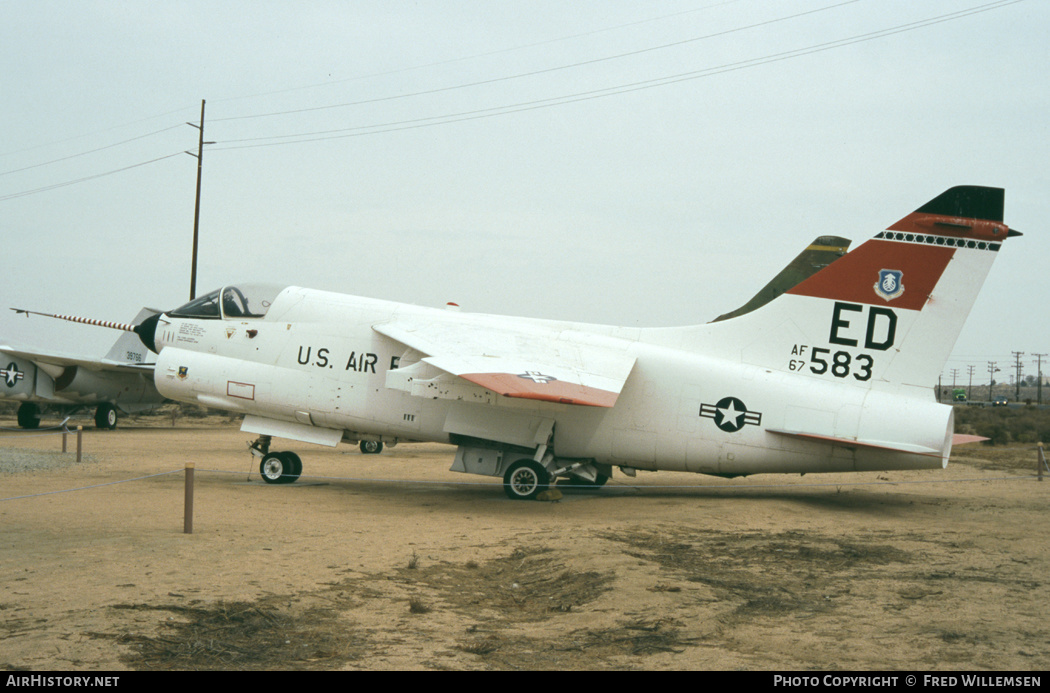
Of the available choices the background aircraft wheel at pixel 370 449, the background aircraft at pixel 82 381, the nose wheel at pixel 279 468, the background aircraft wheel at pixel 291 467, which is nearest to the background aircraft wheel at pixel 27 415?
the background aircraft at pixel 82 381

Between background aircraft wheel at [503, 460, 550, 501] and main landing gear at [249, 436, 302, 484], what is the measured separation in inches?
169

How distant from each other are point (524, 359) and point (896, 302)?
19.5 ft

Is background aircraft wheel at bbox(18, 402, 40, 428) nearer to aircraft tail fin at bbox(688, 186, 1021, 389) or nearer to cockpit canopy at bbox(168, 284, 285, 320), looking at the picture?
cockpit canopy at bbox(168, 284, 285, 320)

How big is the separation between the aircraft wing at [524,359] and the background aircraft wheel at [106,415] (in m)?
23.4

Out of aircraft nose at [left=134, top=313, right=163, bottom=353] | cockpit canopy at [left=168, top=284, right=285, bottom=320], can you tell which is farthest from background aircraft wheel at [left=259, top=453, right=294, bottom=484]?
aircraft nose at [left=134, top=313, right=163, bottom=353]

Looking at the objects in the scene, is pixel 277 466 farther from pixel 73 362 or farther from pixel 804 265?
pixel 73 362

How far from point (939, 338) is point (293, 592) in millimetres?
10311

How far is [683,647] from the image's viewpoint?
18.1 feet

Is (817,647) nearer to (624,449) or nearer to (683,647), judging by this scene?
(683,647)

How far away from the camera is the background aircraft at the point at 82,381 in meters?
29.2

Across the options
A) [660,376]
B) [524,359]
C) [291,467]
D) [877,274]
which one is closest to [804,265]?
[877,274]

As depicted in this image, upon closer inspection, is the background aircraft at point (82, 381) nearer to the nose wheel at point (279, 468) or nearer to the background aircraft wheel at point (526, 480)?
the nose wheel at point (279, 468)

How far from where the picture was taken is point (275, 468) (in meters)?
15.0
